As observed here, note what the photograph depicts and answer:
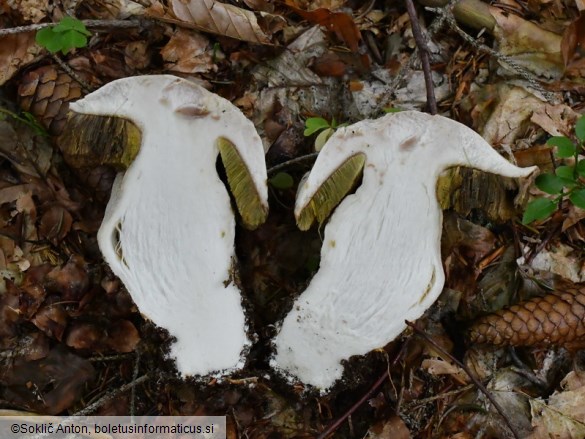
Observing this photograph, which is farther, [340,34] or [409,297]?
[340,34]

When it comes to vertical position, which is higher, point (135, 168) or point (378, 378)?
point (135, 168)

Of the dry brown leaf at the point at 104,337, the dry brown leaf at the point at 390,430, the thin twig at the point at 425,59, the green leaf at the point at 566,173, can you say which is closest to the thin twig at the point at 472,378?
the dry brown leaf at the point at 390,430

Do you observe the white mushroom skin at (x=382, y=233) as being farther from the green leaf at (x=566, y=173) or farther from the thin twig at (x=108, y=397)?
the thin twig at (x=108, y=397)

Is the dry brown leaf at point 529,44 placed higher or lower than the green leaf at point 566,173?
higher

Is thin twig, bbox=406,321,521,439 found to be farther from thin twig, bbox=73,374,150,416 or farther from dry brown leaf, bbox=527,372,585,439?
thin twig, bbox=73,374,150,416

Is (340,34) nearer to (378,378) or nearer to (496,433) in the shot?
(378,378)

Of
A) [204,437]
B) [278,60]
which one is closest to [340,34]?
[278,60]
